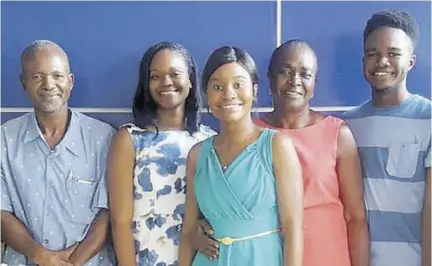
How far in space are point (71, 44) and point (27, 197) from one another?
1.88 ft

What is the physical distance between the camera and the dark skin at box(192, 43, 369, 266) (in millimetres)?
1906

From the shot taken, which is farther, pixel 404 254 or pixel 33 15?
pixel 33 15

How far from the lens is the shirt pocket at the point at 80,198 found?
2018mm

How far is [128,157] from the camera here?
6.53 feet

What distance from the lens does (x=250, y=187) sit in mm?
1745

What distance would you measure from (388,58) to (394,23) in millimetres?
145

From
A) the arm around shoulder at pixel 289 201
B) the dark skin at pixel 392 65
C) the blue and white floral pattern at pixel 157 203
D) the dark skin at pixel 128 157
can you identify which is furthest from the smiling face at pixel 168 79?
the dark skin at pixel 392 65

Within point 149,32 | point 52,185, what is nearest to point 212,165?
point 52,185

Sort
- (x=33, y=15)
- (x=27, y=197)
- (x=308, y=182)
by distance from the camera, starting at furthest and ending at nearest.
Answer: (x=33, y=15) → (x=27, y=197) → (x=308, y=182)

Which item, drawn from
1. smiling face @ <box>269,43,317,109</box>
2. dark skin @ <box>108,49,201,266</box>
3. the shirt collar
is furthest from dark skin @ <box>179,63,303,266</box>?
the shirt collar

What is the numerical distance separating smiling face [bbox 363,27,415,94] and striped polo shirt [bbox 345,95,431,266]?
0.09 metres

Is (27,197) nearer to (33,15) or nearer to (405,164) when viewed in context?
(33,15)

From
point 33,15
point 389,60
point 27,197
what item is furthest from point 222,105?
point 33,15

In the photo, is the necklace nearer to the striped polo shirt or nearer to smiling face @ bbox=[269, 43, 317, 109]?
smiling face @ bbox=[269, 43, 317, 109]
